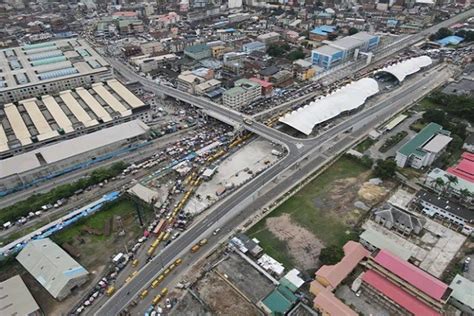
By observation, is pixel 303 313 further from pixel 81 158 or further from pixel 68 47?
pixel 68 47

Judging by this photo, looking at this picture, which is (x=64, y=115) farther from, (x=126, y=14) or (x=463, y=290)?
(x=126, y=14)

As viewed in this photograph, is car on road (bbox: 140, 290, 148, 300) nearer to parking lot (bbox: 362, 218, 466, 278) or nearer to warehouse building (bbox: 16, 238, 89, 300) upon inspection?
warehouse building (bbox: 16, 238, 89, 300)

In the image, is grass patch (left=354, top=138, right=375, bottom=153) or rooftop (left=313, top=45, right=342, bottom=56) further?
rooftop (left=313, top=45, right=342, bottom=56)

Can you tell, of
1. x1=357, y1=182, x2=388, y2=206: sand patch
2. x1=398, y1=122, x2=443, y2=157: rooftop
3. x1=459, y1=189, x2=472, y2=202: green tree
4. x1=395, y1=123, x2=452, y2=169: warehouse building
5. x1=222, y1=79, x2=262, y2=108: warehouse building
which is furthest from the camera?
x1=222, y1=79, x2=262, y2=108: warehouse building

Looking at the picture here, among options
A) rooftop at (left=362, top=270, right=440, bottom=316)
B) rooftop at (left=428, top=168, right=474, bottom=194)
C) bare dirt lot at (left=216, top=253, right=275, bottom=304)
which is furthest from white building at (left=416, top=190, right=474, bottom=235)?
bare dirt lot at (left=216, top=253, right=275, bottom=304)

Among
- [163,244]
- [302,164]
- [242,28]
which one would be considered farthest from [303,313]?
[242,28]

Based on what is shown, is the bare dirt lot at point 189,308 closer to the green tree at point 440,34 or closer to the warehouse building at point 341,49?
the warehouse building at point 341,49

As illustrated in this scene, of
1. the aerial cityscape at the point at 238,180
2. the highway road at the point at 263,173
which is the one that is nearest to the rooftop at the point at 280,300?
the aerial cityscape at the point at 238,180
